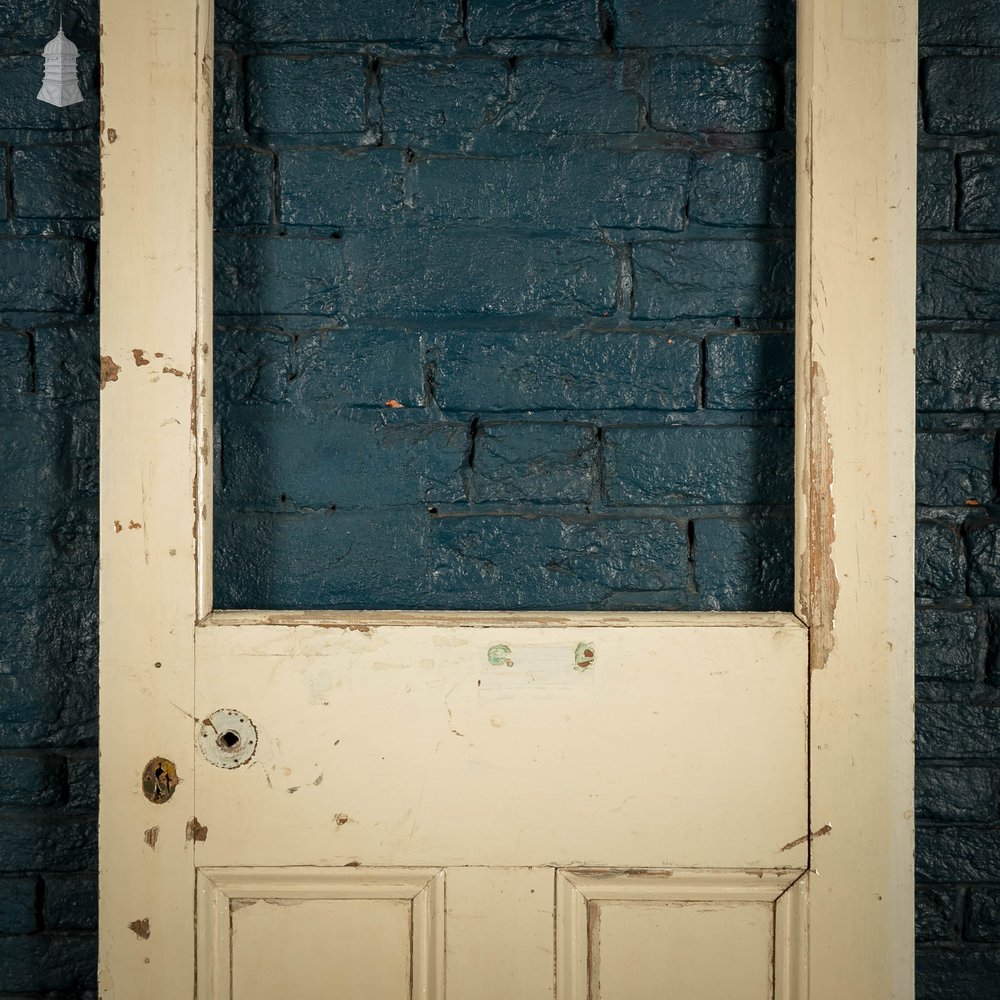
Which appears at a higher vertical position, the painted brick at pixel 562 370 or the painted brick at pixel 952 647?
the painted brick at pixel 562 370

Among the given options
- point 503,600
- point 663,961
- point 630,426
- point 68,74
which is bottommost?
point 663,961

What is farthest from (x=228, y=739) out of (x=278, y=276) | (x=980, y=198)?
(x=980, y=198)

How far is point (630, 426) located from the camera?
109 centimetres

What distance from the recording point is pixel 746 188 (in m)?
1.08

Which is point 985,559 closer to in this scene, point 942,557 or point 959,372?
point 942,557

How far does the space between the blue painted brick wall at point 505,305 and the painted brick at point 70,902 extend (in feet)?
1.40

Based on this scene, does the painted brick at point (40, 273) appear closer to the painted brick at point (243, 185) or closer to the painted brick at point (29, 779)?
the painted brick at point (243, 185)

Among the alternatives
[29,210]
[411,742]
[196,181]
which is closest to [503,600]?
[411,742]

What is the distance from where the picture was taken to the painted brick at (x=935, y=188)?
1.09 m

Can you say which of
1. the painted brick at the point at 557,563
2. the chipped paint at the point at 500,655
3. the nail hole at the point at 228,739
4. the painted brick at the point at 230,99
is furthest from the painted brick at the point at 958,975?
the painted brick at the point at 230,99

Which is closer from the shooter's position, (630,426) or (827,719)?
(827,719)

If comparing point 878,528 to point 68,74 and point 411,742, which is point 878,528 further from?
point 68,74

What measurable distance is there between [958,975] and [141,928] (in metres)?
1.01

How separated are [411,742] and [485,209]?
0.66 metres
